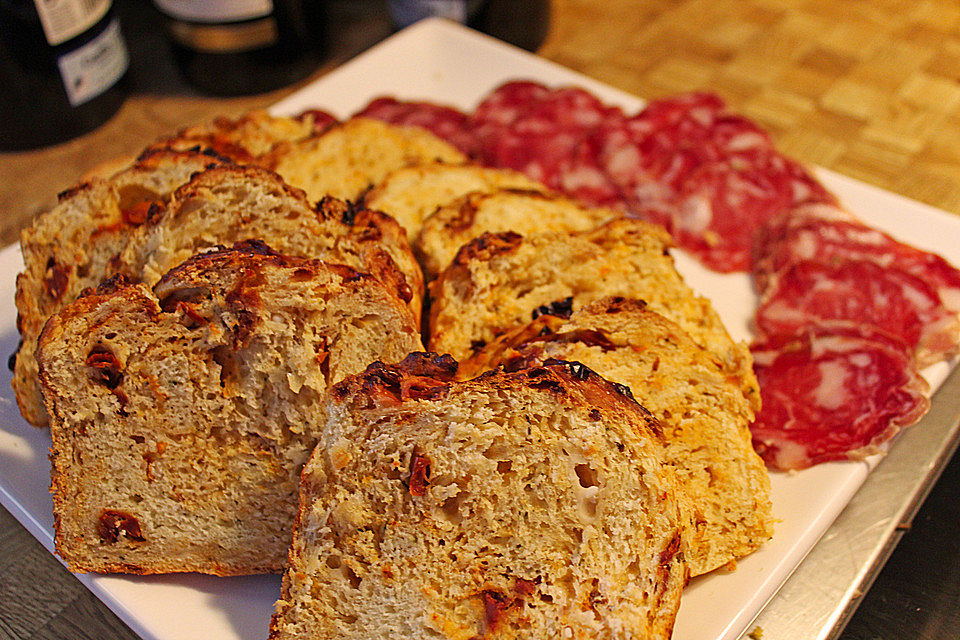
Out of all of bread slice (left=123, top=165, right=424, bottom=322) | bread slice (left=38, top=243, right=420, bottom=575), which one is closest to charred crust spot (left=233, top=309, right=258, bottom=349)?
bread slice (left=38, top=243, right=420, bottom=575)

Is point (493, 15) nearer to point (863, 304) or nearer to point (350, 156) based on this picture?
point (350, 156)

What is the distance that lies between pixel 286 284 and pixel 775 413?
958 millimetres

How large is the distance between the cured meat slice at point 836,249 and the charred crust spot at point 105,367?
4.53 feet

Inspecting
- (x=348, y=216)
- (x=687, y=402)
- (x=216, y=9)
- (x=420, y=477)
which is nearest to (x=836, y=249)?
(x=687, y=402)

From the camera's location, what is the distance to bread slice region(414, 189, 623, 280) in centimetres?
162

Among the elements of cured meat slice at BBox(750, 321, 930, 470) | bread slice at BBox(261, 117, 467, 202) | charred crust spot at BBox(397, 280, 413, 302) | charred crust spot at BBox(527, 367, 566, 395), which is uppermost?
Result: charred crust spot at BBox(527, 367, 566, 395)

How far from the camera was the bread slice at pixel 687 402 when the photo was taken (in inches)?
52.9

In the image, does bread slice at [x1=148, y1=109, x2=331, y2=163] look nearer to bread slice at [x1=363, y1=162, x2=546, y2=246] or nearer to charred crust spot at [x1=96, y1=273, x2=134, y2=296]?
bread slice at [x1=363, y1=162, x2=546, y2=246]

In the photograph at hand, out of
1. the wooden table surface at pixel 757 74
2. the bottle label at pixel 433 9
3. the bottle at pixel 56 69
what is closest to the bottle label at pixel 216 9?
the bottle at pixel 56 69

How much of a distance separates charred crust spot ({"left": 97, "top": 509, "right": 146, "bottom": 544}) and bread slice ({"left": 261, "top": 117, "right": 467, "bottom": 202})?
2.44ft

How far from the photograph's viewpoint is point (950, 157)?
2.56 metres

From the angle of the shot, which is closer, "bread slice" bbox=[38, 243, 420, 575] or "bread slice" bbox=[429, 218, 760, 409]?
"bread slice" bbox=[38, 243, 420, 575]

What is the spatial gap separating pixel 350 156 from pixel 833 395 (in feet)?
3.71

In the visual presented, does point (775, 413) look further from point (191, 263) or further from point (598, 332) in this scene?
point (191, 263)
